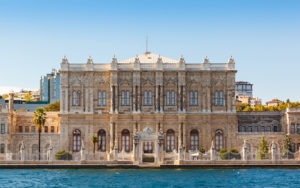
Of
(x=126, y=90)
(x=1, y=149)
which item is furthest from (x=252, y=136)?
(x=1, y=149)

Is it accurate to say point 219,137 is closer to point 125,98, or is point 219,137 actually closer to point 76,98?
point 125,98

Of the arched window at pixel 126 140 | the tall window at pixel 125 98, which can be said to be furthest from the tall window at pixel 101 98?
the arched window at pixel 126 140

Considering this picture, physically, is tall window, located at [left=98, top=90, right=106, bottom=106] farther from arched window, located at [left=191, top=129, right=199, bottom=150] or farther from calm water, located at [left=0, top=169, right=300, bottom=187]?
calm water, located at [left=0, top=169, right=300, bottom=187]

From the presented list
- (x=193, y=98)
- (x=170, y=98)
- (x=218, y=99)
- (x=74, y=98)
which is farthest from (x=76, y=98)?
(x=218, y=99)

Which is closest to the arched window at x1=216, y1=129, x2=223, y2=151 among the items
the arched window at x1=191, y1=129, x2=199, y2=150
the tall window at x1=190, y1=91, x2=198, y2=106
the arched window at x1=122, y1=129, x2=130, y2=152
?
the arched window at x1=191, y1=129, x2=199, y2=150

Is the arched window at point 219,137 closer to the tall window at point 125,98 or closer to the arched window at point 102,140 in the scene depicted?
the tall window at point 125,98

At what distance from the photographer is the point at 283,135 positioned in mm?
63531

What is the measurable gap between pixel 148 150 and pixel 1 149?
15.6m

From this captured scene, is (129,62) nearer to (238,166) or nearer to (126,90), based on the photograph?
(126,90)

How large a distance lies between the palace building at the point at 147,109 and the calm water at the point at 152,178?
11.9m

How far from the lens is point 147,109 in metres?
63.7

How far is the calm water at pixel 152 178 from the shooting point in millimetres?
43062

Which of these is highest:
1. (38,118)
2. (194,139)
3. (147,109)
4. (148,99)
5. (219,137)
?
(148,99)

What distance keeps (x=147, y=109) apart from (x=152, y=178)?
1817 cm
